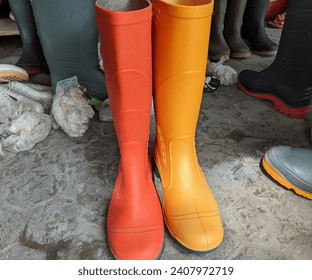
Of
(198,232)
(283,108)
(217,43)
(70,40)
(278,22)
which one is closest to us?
(198,232)

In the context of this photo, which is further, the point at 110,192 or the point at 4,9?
the point at 4,9

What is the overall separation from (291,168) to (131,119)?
1.60 ft

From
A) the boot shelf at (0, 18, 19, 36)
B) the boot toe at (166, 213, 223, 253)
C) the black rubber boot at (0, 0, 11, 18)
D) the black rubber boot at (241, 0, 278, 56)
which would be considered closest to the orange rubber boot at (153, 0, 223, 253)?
the boot toe at (166, 213, 223, 253)

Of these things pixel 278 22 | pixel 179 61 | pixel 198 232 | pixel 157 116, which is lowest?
pixel 278 22

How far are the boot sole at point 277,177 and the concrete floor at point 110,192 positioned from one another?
2 cm

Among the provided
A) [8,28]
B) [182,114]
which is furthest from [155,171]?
[8,28]

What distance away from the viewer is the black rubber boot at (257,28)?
1549mm

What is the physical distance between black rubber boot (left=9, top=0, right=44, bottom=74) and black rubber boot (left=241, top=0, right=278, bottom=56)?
1.02 m

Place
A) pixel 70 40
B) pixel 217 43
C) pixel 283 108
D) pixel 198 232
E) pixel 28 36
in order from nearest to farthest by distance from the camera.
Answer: pixel 198 232
pixel 70 40
pixel 283 108
pixel 28 36
pixel 217 43

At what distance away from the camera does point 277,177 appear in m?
0.91

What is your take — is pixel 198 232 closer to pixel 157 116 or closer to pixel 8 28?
pixel 157 116

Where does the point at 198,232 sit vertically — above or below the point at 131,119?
below

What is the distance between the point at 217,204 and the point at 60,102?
0.63 meters
